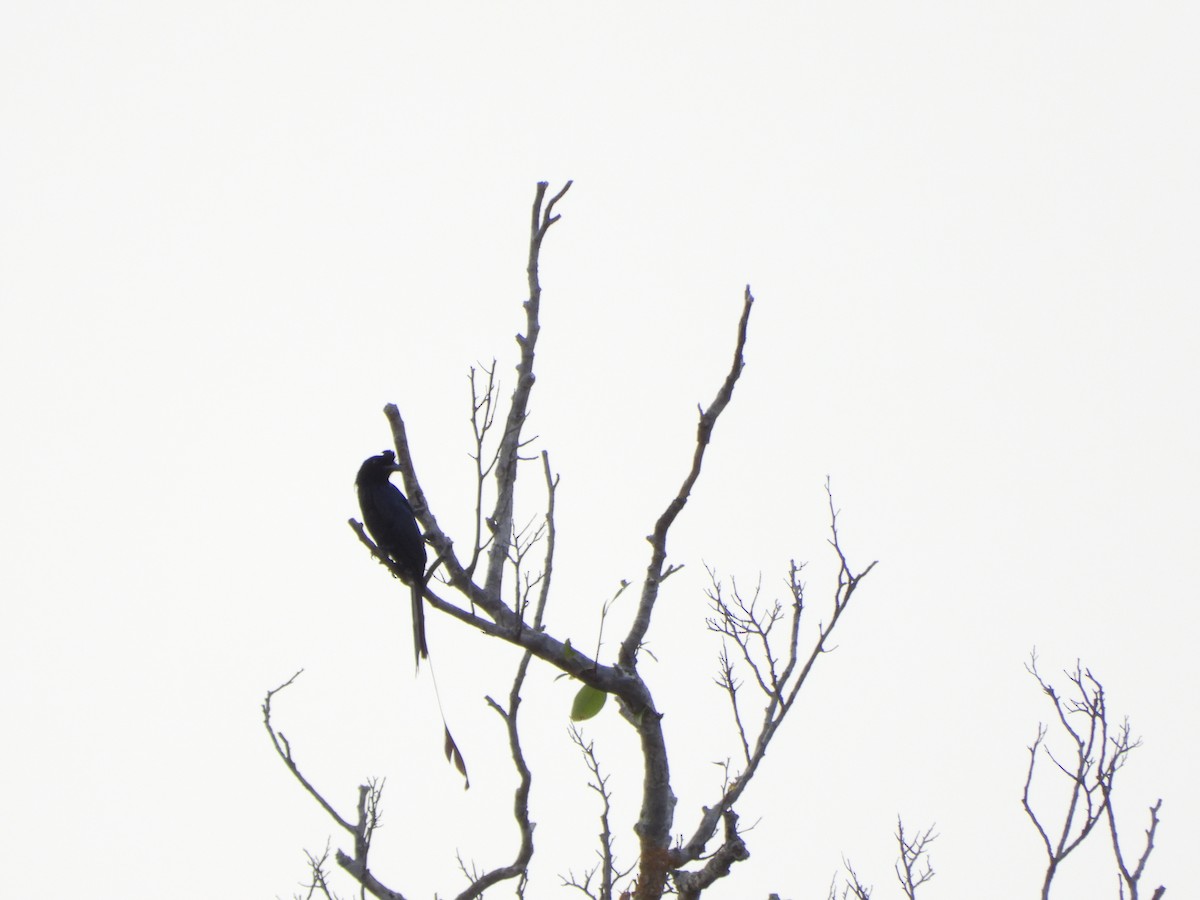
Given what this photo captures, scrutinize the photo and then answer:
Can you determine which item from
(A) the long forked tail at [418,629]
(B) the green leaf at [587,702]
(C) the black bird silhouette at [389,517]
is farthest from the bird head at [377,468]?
(B) the green leaf at [587,702]

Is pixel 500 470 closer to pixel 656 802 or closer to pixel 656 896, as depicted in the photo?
pixel 656 802

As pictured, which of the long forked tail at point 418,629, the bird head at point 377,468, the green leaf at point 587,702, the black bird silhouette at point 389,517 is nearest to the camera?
the green leaf at point 587,702

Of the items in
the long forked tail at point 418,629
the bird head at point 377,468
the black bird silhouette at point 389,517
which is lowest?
the long forked tail at point 418,629

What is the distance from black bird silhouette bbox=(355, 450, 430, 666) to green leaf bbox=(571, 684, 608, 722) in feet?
5.46

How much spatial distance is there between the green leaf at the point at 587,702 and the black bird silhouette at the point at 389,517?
1664 mm

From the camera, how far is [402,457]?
3846mm

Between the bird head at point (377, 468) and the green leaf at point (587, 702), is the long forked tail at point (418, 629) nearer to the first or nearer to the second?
the green leaf at point (587, 702)

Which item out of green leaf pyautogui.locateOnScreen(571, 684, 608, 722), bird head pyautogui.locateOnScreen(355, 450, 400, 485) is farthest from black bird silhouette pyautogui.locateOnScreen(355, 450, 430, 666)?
green leaf pyautogui.locateOnScreen(571, 684, 608, 722)

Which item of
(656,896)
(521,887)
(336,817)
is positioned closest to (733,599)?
(521,887)

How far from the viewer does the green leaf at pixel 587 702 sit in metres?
3.65

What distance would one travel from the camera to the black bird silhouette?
18.8 ft

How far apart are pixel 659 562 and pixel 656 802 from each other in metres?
0.75

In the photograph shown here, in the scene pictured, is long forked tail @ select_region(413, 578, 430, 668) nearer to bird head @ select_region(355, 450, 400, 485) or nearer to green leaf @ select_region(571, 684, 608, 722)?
green leaf @ select_region(571, 684, 608, 722)

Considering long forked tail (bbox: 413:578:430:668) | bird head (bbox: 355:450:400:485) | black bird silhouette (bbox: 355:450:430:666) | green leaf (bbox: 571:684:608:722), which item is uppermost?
bird head (bbox: 355:450:400:485)
